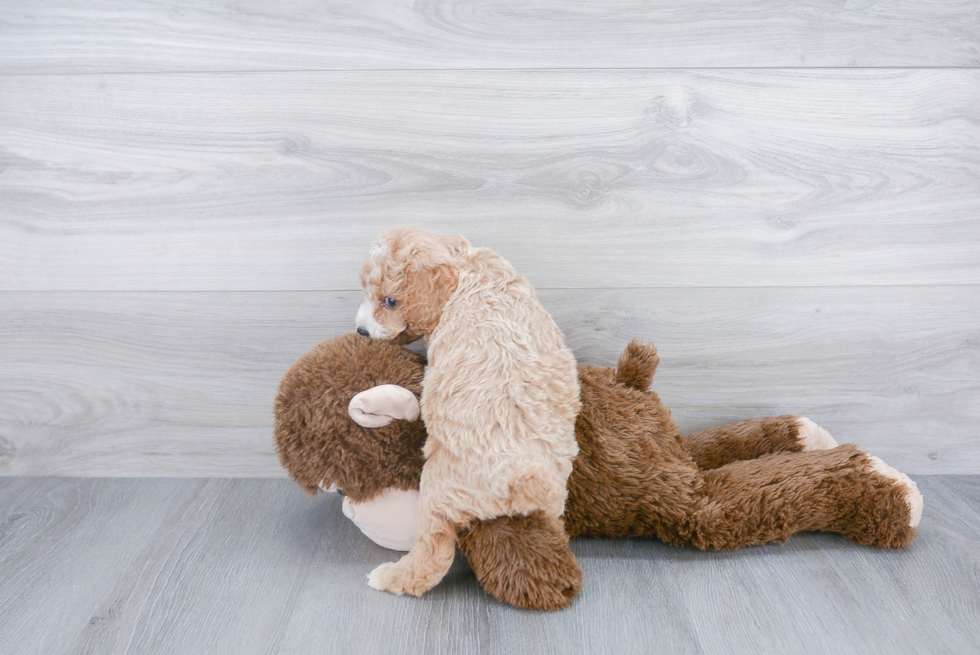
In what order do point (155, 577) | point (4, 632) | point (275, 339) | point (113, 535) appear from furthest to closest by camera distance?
1. point (275, 339)
2. point (113, 535)
3. point (155, 577)
4. point (4, 632)

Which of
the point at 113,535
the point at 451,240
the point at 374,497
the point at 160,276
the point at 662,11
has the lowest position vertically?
the point at 113,535

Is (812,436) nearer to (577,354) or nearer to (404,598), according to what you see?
(577,354)

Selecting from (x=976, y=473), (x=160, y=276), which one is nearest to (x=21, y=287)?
(x=160, y=276)

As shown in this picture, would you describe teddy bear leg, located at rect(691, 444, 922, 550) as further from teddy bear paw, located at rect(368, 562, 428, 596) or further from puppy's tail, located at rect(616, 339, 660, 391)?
teddy bear paw, located at rect(368, 562, 428, 596)

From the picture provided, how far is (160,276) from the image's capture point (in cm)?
108

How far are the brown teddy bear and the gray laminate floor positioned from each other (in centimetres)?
4

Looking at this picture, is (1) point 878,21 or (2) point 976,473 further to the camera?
(2) point 976,473

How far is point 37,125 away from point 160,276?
0.94ft

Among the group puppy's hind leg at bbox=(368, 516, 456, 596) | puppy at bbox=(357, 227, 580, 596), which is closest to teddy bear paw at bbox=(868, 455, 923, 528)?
puppy at bbox=(357, 227, 580, 596)

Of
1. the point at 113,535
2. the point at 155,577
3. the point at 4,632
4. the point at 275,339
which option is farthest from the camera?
the point at 275,339

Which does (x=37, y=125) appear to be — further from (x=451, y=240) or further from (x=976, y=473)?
(x=976, y=473)

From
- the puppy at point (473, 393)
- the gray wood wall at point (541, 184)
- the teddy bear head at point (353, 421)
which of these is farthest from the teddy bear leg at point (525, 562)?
the gray wood wall at point (541, 184)

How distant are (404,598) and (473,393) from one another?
0.26m

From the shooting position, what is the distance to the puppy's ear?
85 centimetres
